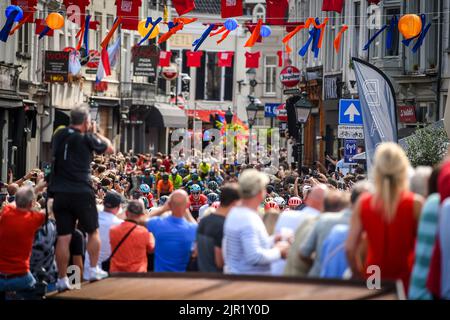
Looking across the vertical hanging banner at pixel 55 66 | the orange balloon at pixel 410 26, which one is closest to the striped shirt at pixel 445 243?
the orange balloon at pixel 410 26

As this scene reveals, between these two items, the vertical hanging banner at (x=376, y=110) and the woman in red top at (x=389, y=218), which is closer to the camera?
the woman in red top at (x=389, y=218)

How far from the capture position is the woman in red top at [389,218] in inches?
374

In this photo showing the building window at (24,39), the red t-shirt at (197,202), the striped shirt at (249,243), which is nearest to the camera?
the striped shirt at (249,243)

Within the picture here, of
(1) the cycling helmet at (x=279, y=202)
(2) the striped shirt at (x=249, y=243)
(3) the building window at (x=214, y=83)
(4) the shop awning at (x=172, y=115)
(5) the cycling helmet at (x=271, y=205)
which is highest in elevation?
(3) the building window at (x=214, y=83)

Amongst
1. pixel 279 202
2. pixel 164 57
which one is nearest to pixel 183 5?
pixel 279 202

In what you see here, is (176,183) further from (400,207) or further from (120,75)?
(120,75)

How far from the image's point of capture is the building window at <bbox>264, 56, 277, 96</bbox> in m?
83.1

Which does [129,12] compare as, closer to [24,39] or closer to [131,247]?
[24,39]

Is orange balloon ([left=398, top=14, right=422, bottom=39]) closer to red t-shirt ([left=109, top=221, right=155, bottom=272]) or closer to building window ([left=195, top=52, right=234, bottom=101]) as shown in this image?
red t-shirt ([left=109, top=221, right=155, bottom=272])

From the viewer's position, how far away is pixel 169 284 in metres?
10.5

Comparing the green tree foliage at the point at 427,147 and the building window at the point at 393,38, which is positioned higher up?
the building window at the point at 393,38

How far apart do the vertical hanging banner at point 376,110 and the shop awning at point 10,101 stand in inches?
775

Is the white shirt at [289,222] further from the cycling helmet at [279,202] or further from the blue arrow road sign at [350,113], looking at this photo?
the blue arrow road sign at [350,113]

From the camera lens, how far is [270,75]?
83.7 meters
